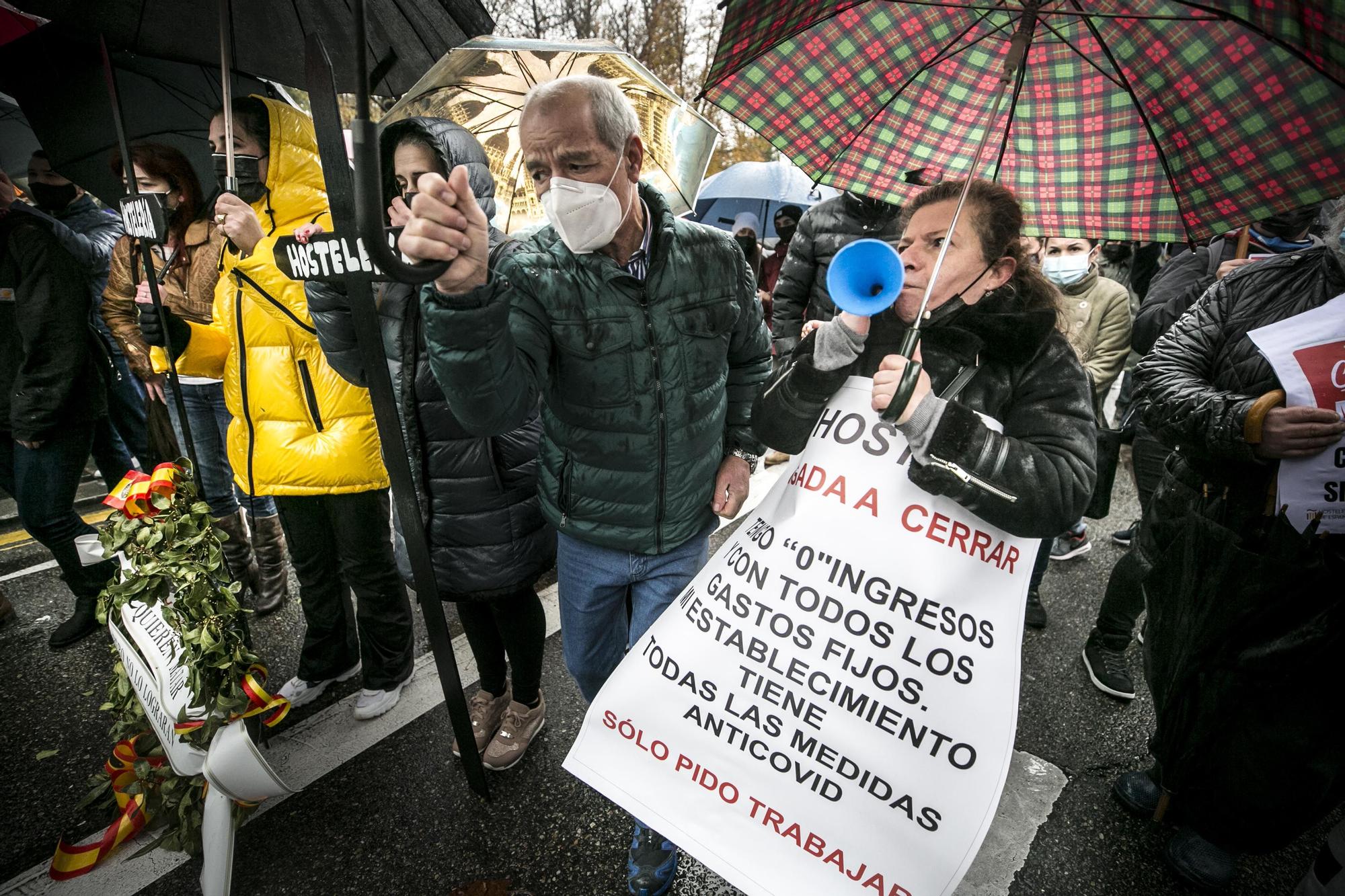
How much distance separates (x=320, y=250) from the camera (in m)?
1.01

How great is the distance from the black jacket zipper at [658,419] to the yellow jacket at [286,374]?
1.11 meters

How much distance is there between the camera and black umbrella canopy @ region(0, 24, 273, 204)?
2930mm

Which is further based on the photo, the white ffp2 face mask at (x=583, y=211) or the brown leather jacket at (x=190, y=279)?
the brown leather jacket at (x=190, y=279)

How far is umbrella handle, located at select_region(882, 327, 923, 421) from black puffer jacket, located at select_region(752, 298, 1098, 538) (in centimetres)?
10

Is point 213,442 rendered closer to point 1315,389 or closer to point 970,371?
point 970,371

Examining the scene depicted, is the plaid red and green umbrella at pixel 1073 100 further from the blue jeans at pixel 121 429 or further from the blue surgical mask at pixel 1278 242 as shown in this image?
the blue jeans at pixel 121 429

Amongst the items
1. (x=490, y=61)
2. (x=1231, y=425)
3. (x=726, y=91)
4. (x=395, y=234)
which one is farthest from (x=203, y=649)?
(x=1231, y=425)

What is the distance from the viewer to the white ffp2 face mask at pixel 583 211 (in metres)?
1.51

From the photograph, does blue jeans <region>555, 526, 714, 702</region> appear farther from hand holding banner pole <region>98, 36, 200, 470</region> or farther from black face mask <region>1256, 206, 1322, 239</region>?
black face mask <region>1256, 206, 1322, 239</region>

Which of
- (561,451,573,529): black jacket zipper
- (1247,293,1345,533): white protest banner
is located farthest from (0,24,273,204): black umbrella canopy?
(1247,293,1345,533): white protest banner

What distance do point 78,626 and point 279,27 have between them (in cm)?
292

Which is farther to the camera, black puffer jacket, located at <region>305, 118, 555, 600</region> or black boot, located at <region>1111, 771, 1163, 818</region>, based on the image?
black boot, located at <region>1111, 771, 1163, 818</region>

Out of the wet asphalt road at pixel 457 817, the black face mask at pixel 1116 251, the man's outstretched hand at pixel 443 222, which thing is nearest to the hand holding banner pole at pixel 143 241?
the man's outstretched hand at pixel 443 222

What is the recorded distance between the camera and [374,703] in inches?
98.2
